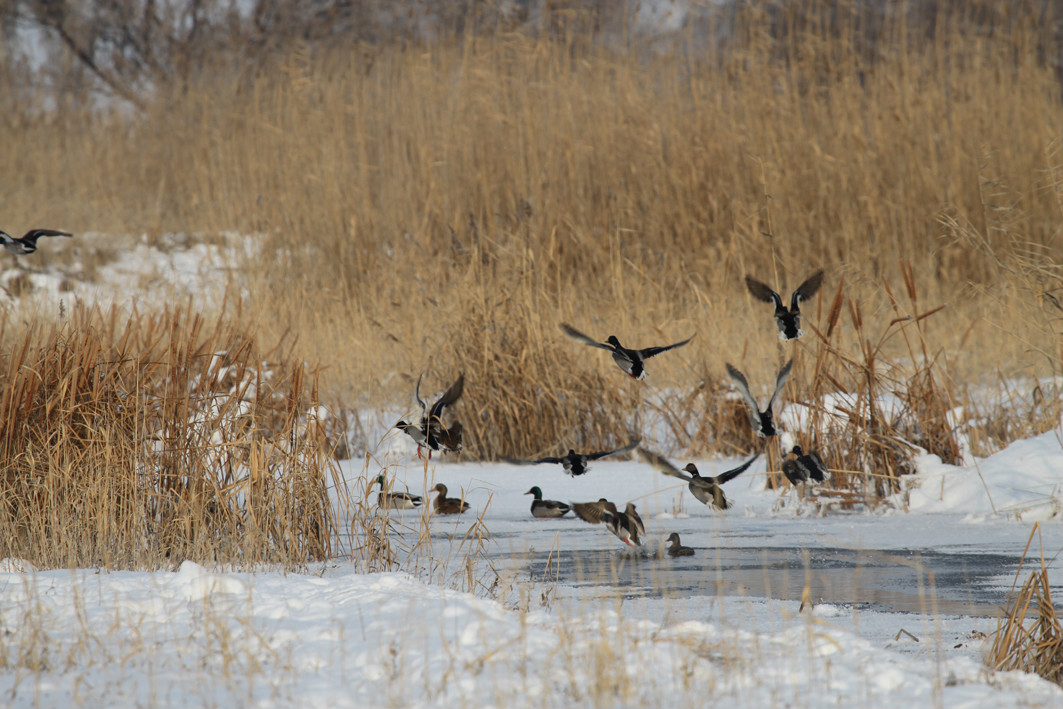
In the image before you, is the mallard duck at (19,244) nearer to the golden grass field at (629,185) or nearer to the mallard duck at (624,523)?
the golden grass field at (629,185)

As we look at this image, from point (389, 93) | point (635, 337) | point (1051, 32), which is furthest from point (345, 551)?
point (1051, 32)

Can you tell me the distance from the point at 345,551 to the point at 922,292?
7.40m

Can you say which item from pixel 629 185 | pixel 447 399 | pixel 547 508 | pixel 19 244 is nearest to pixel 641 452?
pixel 547 508

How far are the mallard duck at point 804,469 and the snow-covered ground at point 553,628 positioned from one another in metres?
0.42

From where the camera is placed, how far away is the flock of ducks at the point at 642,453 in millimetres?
4473

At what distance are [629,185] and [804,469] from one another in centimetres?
621

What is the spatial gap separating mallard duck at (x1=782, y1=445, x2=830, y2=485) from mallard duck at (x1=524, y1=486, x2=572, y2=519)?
40.6 inches

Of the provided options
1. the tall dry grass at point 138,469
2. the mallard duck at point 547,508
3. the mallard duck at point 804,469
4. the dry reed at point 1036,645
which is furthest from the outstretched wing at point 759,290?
the dry reed at point 1036,645

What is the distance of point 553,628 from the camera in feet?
9.96

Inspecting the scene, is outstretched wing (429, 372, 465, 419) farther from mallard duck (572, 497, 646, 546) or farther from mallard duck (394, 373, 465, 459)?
mallard duck (572, 497, 646, 546)

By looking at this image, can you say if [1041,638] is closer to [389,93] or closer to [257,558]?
[257,558]

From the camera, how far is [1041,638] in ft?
9.77

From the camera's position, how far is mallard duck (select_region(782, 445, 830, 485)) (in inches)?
208

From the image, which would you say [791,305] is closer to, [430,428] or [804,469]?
[804,469]
